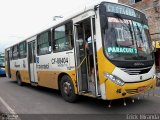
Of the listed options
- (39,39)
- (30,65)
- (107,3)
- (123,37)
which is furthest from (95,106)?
(30,65)

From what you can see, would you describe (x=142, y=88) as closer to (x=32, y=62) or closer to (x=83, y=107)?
(x=83, y=107)

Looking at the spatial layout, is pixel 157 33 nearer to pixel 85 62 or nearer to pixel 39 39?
pixel 39 39

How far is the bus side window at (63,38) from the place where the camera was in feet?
28.6

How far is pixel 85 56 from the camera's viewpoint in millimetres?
8062

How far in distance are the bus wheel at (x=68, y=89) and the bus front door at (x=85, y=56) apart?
648mm

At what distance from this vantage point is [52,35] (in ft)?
33.2

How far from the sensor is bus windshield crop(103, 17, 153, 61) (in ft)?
23.4

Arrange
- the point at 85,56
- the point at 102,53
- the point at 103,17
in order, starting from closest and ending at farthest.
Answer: the point at 102,53 < the point at 103,17 < the point at 85,56

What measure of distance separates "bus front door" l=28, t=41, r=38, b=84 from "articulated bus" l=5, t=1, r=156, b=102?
224cm

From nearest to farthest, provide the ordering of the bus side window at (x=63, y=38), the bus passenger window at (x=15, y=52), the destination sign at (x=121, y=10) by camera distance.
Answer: the destination sign at (x=121, y=10), the bus side window at (x=63, y=38), the bus passenger window at (x=15, y=52)

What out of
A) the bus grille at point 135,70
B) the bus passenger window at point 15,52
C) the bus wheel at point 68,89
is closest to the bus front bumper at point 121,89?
the bus grille at point 135,70

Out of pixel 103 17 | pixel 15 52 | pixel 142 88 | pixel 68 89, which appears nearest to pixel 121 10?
pixel 103 17

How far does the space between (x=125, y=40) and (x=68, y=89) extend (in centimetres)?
278

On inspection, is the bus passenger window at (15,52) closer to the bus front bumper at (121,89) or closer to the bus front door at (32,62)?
the bus front door at (32,62)
